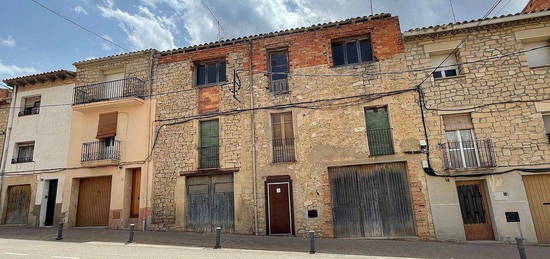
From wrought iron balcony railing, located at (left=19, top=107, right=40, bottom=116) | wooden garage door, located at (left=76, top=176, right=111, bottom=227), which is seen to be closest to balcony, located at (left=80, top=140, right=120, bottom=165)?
wooden garage door, located at (left=76, top=176, right=111, bottom=227)

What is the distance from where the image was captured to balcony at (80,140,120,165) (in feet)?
45.2

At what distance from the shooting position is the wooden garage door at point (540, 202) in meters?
10.0

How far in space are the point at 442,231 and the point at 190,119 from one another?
33.1 ft

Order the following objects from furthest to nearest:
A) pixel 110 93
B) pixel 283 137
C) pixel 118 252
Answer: pixel 110 93 < pixel 283 137 < pixel 118 252

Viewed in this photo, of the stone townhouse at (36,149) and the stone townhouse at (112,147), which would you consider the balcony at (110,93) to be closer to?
the stone townhouse at (112,147)

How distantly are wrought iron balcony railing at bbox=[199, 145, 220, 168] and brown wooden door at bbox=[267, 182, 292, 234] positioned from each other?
7.95ft

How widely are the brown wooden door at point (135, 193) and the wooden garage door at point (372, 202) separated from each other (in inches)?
321

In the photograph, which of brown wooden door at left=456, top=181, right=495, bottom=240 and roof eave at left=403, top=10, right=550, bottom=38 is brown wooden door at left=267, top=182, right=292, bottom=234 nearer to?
brown wooden door at left=456, top=181, right=495, bottom=240

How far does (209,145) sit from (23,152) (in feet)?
32.6

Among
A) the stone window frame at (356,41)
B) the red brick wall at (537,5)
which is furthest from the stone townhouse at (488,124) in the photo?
the red brick wall at (537,5)

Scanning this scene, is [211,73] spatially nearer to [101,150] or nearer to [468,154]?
[101,150]

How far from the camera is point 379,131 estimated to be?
1178cm

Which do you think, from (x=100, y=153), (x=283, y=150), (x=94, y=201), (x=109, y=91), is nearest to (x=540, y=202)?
(x=283, y=150)

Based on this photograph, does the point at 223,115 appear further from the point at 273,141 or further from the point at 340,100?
the point at 340,100
